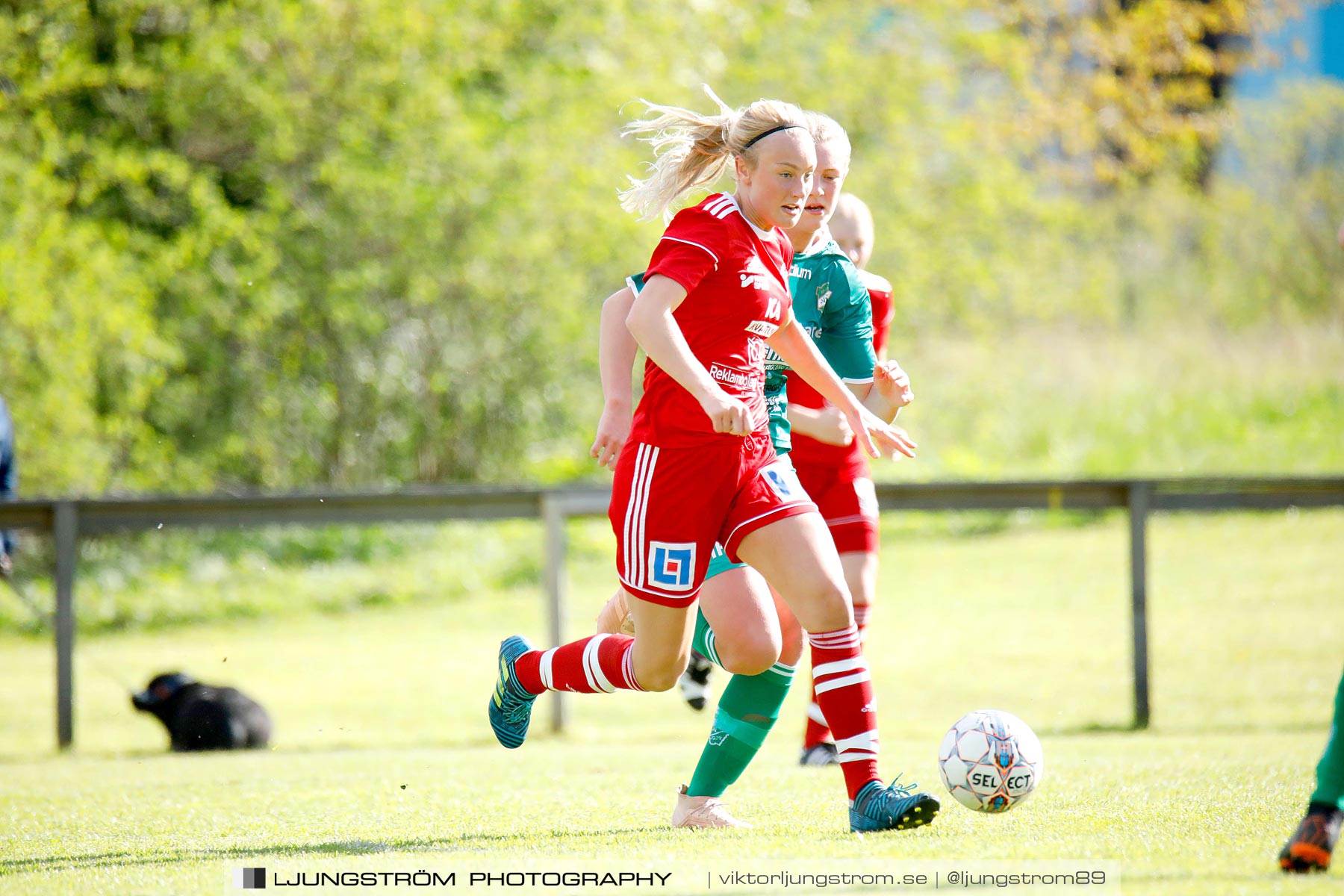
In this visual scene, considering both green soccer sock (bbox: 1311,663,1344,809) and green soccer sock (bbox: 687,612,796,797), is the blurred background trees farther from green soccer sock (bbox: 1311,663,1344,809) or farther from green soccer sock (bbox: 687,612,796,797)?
green soccer sock (bbox: 1311,663,1344,809)

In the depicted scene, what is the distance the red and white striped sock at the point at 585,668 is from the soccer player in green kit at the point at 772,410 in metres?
0.27

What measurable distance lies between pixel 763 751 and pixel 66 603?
3794 mm

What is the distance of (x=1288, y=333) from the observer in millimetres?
17453

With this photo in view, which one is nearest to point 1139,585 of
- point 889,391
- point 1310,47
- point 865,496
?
point 865,496

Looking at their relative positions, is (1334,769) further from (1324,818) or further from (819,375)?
(819,375)

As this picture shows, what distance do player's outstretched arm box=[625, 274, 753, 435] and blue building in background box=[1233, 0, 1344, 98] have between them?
1799 cm

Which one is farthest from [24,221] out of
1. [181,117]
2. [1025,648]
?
[1025,648]

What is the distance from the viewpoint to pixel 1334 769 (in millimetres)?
3115

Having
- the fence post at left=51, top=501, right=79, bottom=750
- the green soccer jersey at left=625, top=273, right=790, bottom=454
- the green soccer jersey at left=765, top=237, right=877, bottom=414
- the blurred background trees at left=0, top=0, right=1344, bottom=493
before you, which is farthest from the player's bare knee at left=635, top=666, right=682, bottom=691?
the blurred background trees at left=0, top=0, right=1344, bottom=493

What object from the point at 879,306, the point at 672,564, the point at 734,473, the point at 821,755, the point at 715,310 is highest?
the point at 879,306

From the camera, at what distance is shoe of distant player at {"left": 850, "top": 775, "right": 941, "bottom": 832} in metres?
3.59

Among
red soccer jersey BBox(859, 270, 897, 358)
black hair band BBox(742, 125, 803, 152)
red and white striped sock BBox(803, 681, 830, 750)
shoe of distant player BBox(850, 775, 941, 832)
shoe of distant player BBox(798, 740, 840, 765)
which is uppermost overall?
black hair band BBox(742, 125, 803, 152)

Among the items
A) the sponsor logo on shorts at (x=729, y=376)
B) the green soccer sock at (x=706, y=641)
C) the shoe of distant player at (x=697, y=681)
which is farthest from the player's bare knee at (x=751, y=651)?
the shoe of distant player at (x=697, y=681)

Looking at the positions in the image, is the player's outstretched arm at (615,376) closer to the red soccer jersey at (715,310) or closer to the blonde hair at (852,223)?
the red soccer jersey at (715,310)
